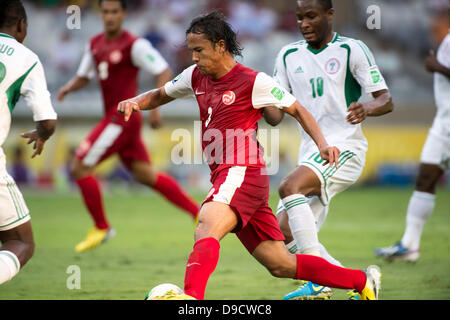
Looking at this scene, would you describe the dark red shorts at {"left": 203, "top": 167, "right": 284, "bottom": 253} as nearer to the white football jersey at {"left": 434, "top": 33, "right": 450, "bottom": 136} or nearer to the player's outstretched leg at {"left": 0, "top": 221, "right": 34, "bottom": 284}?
the player's outstretched leg at {"left": 0, "top": 221, "right": 34, "bottom": 284}

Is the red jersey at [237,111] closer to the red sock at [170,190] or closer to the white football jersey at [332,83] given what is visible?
the white football jersey at [332,83]

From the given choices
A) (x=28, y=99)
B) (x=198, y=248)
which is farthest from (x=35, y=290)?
(x=198, y=248)

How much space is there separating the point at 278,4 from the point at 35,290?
18.7 m

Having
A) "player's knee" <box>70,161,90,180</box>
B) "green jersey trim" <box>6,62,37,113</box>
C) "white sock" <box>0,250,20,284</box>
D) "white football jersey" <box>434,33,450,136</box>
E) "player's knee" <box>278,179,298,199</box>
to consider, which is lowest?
"player's knee" <box>70,161,90,180</box>

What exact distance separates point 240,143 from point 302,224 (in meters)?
1.03

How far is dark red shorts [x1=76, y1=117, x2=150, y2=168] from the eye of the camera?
27.3 feet

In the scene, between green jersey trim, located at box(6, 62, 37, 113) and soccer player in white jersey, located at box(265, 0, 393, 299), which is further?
soccer player in white jersey, located at box(265, 0, 393, 299)

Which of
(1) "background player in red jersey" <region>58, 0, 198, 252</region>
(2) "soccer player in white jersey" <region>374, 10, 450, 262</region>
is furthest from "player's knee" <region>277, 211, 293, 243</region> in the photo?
(1) "background player in red jersey" <region>58, 0, 198, 252</region>

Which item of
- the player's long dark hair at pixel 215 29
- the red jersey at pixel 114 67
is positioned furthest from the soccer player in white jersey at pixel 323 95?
the red jersey at pixel 114 67

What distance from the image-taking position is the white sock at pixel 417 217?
7446 millimetres

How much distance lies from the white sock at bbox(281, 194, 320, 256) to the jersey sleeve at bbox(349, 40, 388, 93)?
3.70 ft

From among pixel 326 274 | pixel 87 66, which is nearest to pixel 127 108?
pixel 326 274

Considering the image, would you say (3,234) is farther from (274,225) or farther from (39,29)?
(39,29)

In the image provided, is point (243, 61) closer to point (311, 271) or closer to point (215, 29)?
point (215, 29)
